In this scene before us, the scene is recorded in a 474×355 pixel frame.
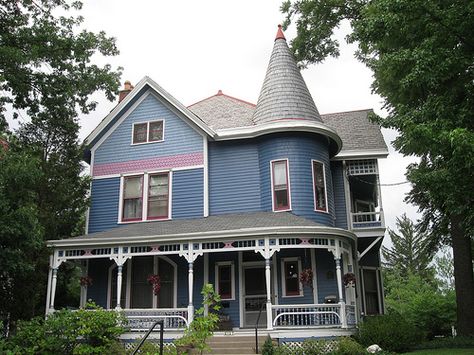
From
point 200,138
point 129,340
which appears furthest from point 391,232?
point 129,340

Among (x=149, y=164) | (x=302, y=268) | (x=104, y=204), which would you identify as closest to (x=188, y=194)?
(x=149, y=164)

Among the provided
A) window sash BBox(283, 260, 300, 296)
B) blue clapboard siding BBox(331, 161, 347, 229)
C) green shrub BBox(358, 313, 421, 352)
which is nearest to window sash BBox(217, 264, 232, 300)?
window sash BBox(283, 260, 300, 296)

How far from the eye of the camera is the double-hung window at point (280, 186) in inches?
659

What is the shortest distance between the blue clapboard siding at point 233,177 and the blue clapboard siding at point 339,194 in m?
3.58

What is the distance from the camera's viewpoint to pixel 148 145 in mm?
18672

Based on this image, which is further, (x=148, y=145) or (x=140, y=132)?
(x=140, y=132)

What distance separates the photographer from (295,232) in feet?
46.0

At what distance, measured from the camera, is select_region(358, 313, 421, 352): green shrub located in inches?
544

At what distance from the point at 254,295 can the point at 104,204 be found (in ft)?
22.3

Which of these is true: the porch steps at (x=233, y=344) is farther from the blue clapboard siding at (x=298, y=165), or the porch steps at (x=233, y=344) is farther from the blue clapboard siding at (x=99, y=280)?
the blue clapboard siding at (x=99, y=280)

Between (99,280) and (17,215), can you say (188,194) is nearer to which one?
(99,280)

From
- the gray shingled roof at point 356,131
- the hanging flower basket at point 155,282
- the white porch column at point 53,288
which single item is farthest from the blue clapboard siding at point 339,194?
the white porch column at point 53,288

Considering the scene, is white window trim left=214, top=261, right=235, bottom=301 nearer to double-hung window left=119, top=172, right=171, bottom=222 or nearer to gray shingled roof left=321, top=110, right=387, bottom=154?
double-hung window left=119, top=172, right=171, bottom=222

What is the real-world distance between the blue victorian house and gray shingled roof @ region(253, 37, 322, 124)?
5 cm
